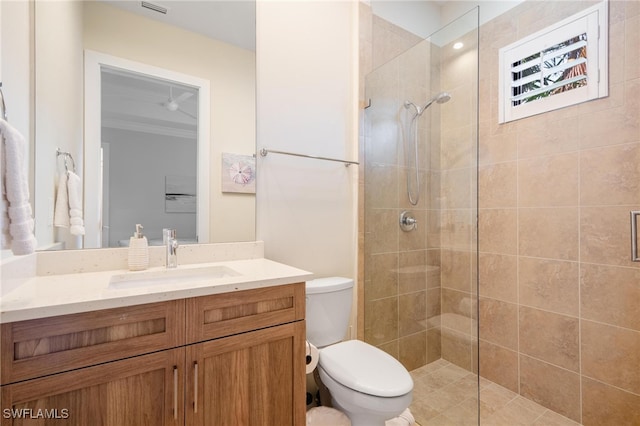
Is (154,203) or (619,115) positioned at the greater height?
(619,115)

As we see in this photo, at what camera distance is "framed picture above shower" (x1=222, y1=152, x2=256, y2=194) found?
1.51 m

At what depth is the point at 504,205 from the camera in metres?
1.99

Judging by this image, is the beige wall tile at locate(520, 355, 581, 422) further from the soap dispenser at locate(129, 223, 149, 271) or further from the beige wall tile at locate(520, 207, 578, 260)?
the soap dispenser at locate(129, 223, 149, 271)

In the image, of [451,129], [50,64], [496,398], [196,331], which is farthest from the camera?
[496,398]

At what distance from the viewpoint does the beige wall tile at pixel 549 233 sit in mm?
1684

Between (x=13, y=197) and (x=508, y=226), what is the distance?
239 cm

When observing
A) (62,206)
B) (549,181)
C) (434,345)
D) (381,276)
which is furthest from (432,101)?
(62,206)

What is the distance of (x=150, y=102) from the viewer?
133 cm

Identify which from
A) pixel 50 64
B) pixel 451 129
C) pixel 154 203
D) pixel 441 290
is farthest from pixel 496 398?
pixel 50 64

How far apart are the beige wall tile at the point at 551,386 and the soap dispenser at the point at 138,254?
2.27m

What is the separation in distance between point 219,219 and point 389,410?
1143mm

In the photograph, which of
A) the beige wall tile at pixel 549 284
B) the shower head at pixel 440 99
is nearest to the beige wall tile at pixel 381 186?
the shower head at pixel 440 99

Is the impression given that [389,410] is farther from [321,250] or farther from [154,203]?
[154,203]

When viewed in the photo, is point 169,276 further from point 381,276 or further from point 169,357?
point 381,276
